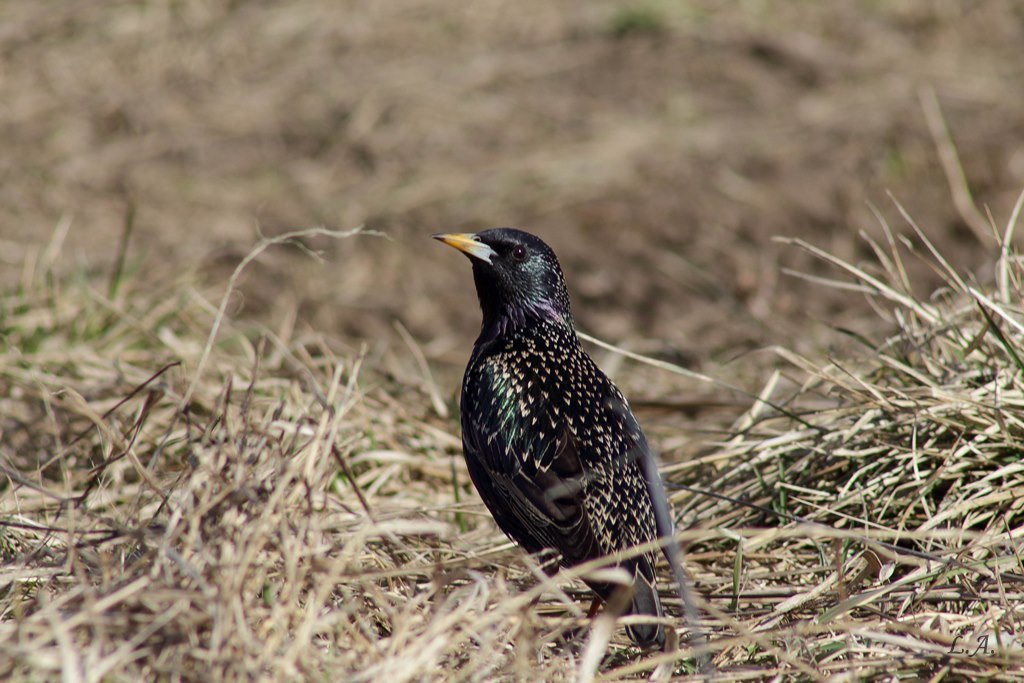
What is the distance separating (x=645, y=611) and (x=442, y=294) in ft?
12.4

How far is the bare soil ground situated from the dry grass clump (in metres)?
0.02

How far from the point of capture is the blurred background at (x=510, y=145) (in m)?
6.39

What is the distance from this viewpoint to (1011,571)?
118 inches

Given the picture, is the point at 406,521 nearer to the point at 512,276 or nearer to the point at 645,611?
the point at 645,611

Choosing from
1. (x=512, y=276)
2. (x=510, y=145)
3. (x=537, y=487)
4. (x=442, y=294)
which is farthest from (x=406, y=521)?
(x=510, y=145)

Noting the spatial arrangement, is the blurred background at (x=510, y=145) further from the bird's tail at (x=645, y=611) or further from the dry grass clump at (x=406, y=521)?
the bird's tail at (x=645, y=611)

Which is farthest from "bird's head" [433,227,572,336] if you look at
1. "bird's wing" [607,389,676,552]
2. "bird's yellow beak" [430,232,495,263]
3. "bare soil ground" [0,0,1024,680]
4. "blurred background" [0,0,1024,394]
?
"blurred background" [0,0,1024,394]

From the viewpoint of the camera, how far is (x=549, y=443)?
3.21 metres

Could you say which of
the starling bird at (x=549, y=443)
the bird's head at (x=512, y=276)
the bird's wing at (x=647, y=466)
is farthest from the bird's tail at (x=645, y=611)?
the bird's head at (x=512, y=276)

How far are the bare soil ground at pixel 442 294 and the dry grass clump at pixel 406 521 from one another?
17 mm

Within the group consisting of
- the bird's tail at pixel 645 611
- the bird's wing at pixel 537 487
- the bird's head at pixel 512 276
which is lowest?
the bird's tail at pixel 645 611

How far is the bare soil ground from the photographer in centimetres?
239

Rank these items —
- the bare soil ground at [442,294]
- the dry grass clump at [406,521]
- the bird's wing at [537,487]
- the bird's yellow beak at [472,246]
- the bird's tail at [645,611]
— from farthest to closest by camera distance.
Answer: the bird's yellow beak at [472,246]
the bird's wing at [537,487]
the bird's tail at [645,611]
the bare soil ground at [442,294]
the dry grass clump at [406,521]

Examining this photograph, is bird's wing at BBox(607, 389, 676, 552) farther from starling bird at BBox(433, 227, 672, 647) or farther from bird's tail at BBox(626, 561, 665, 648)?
bird's tail at BBox(626, 561, 665, 648)
